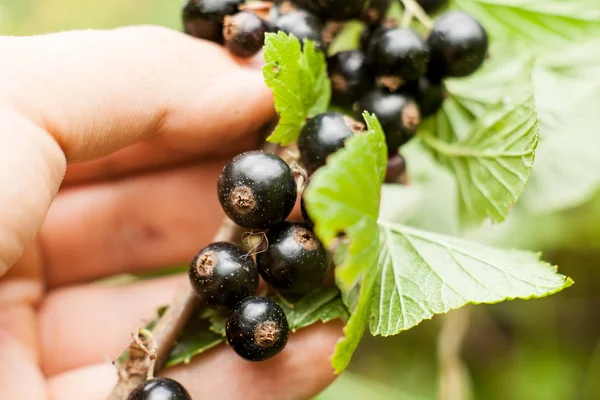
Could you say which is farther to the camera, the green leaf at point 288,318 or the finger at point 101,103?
the green leaf at point 288,318

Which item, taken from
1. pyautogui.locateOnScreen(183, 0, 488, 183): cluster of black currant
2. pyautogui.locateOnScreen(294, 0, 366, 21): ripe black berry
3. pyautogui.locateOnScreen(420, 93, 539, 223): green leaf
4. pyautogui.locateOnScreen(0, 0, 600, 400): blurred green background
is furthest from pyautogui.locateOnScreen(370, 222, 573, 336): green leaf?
pyautogui.locateOnScreen(0, 0, 600, 400): blurred green background

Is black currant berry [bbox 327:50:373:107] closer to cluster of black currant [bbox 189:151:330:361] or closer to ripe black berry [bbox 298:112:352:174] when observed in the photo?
ripe black berry [bbox 298:112:352:174]

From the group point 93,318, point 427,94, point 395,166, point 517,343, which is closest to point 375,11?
point 427,94

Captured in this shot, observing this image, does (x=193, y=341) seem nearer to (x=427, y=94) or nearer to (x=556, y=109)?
(x=427, y=94)

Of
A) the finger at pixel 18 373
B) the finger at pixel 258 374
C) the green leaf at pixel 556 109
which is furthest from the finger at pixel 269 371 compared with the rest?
the green leaf at pixel 556 109

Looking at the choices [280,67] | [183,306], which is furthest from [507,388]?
[280,67]

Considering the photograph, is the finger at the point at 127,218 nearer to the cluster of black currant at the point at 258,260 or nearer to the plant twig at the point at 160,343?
the plant twig at the point at 160,343
